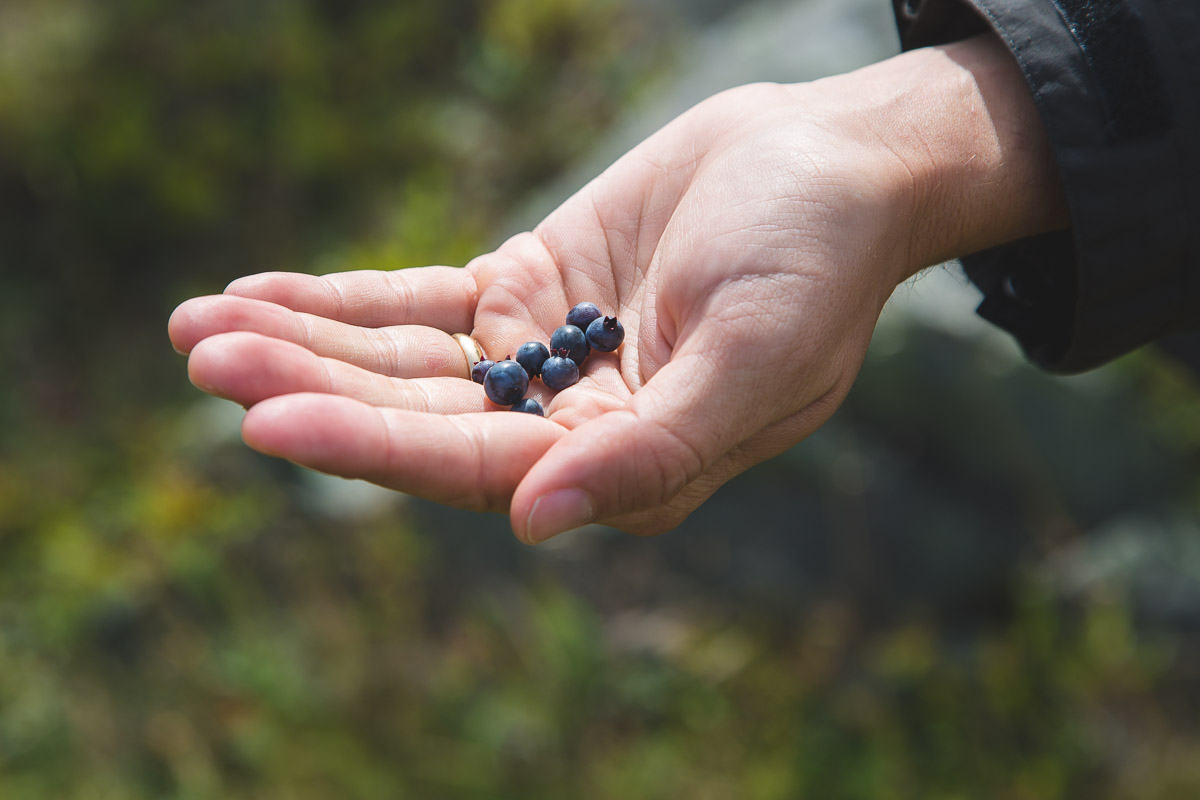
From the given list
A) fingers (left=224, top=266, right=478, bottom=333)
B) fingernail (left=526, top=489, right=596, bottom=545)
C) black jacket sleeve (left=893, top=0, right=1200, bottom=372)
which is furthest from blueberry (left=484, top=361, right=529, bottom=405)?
black jacket sleeve (left=893, top=0, right=1200, bottom=372)

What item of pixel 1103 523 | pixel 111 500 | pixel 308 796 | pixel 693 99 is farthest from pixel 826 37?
pixel 111 500

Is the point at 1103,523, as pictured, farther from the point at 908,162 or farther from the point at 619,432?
the point at 619,432

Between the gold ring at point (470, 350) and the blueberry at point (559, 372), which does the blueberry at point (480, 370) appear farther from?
the blueberry at point (559, 372)

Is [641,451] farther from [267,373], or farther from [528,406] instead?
[267,373]

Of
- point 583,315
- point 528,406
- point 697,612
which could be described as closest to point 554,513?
point 528,406

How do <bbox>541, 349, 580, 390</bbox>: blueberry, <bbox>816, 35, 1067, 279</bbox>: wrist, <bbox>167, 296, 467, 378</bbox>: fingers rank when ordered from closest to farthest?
<bbox>167, 296, 467, 378</bbox>: fingers < <bbox>816, 35, 1067, 279</bbox>: wrist < <bbox>541, 349, 580, 390</bbox>: blueberry

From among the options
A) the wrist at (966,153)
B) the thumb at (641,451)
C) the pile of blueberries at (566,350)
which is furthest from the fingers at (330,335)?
Answer: the wrist at (966,153)

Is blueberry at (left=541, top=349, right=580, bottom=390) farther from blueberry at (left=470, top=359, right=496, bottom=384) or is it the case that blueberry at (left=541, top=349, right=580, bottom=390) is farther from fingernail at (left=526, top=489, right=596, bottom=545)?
fingernail at (left=526, top=489, right=596, bottom=545)
